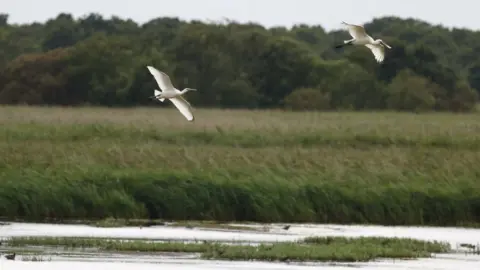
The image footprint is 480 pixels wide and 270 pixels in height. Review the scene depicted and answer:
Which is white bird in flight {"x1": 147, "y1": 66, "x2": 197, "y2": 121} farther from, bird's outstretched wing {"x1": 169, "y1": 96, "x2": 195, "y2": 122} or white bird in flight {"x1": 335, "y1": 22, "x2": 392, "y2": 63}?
white bird in flight {"x1": 335, "y1": 22, "x2": 392, "y2": 63}

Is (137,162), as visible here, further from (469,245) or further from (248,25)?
(248,25)

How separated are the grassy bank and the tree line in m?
37.2

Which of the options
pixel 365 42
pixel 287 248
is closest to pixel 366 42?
pixel 365 42

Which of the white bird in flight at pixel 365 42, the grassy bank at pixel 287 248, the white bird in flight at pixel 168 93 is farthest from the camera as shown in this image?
the white bird in flight at pixel 365 42

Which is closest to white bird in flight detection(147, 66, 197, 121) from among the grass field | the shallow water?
the grass field

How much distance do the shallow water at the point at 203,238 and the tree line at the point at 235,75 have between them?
114 ft

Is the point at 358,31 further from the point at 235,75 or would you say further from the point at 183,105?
the point at 235,75

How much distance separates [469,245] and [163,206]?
5.46m

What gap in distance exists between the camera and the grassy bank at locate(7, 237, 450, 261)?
1916cm

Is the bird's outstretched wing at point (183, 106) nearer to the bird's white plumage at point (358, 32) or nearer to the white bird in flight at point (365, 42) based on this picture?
the white bird in flight at point (365, 42)

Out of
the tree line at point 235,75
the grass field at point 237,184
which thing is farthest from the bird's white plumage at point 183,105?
the tree line at point 235,75

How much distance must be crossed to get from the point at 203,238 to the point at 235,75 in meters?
44.4

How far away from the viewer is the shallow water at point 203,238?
18.1m

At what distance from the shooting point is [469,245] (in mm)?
20547
